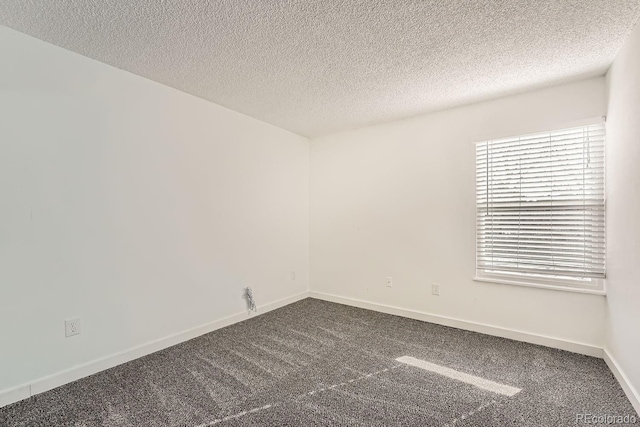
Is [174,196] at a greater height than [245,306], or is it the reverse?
[174,196]

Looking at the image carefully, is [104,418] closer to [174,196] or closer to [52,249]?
[52,249]

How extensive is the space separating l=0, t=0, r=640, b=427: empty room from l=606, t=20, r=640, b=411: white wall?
0.03 metres

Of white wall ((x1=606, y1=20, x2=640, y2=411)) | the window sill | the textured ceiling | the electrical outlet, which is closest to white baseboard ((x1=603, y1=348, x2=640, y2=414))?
white wall ((x1=606, y1=20, x2=640, y2=411))

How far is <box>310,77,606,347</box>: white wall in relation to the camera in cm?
265

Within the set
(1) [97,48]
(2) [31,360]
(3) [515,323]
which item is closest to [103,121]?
(1) [97,48]

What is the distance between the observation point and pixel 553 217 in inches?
104

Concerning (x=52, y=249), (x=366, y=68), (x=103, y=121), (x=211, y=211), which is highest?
(x=366, y=68)

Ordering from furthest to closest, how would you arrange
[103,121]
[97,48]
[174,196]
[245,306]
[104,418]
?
[245,306] → [174,196] → [103,121] → [97,48] → [104,418]

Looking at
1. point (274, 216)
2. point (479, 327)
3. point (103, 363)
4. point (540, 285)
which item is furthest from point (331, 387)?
point (274, 216)

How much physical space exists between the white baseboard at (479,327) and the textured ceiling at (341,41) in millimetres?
2224

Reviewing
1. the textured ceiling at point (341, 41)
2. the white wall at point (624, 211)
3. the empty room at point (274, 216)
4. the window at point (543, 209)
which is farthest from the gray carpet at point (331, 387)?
the textured ceiling at point (341, 41)

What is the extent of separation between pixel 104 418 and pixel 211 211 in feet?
5.93

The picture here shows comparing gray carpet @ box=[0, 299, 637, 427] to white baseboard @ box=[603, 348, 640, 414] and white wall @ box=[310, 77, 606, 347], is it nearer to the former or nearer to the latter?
white baseboard @ box=[603, 348, 640, 414]

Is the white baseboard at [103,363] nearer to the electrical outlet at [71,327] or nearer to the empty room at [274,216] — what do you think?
the empty room at [274,216]
